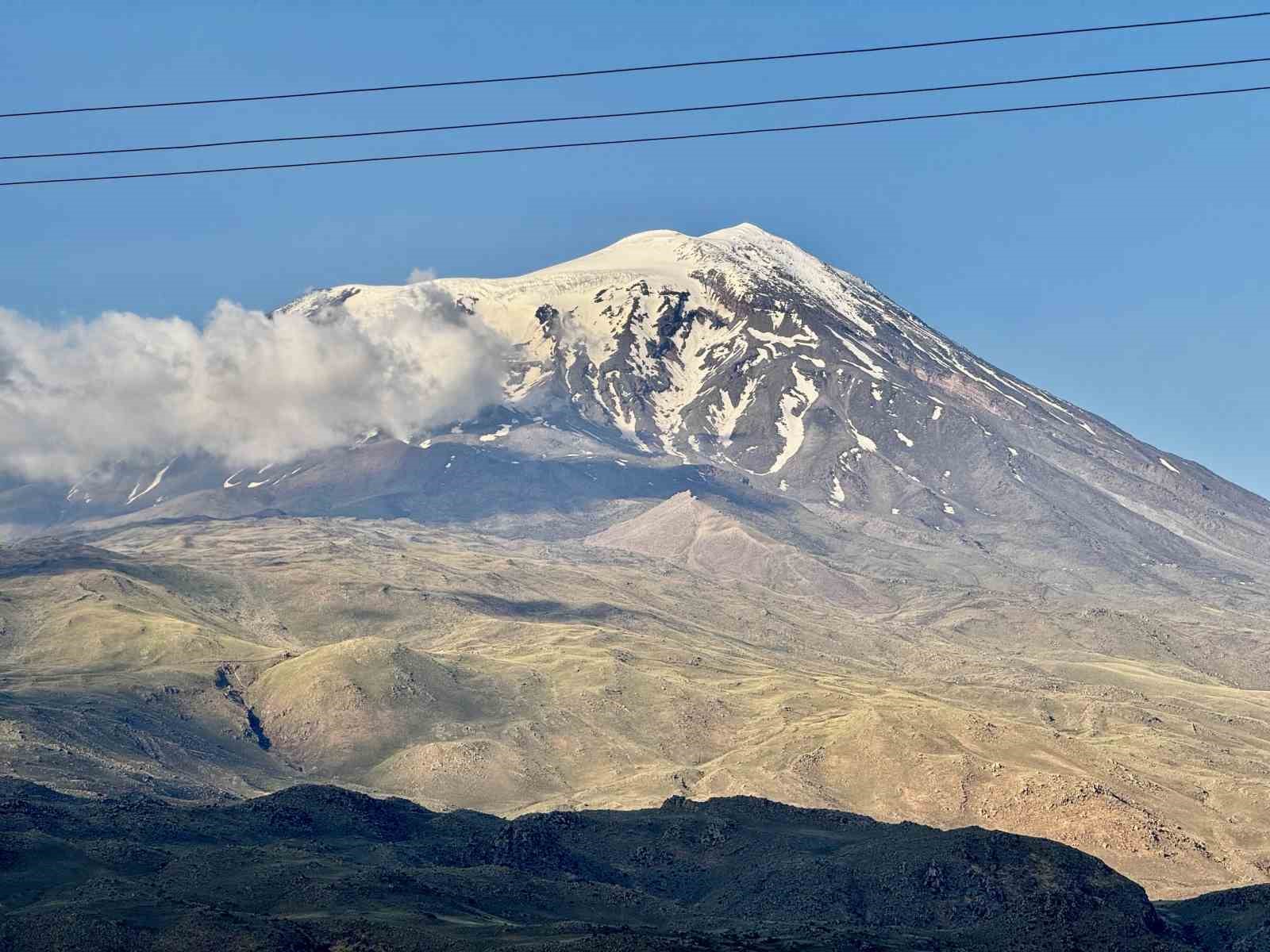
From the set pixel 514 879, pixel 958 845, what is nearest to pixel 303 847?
pixel 514 879

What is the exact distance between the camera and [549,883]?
449 ft

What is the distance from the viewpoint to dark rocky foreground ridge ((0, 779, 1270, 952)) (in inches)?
4203

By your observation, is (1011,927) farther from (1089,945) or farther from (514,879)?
(514,879)

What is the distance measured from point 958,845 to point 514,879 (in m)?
42.4

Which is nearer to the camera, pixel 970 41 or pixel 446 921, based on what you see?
pixel 970 41

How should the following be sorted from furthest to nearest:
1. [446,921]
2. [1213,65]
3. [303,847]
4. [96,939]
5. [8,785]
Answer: [8,785] < [303,847] < [446,921] < [96,939] < [1213,65]

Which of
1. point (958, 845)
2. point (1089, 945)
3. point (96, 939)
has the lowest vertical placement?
point (96, 939)

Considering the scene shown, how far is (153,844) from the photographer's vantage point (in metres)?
139

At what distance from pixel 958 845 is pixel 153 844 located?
72.7m

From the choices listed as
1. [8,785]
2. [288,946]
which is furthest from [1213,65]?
[8,785]

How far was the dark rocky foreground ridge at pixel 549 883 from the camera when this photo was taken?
10675 cm

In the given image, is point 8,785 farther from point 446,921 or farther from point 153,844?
point 446,921

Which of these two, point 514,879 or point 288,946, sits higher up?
point 514,879

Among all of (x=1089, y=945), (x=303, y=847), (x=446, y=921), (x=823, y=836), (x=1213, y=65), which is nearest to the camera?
(x=1213, y=65)
